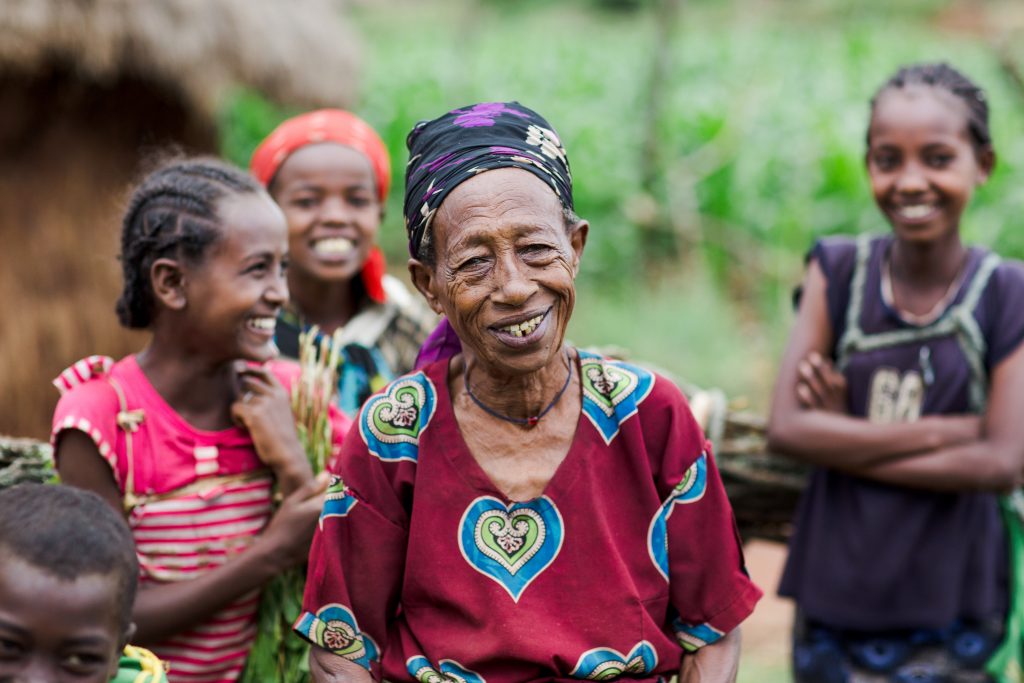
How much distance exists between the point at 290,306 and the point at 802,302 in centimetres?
159

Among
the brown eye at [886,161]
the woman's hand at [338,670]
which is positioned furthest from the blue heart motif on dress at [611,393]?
the brown eye at [886,161]

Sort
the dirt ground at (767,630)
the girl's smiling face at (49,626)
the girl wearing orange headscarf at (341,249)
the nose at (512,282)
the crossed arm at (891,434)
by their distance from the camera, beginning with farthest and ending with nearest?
1. the dirt ground at (767,630)
2. the girl wearing orange headscarf at (341,249)
3. the crossed arm at (891,434)
4. the nose at (512,282)
5. the girl's smiling face at (49,626)

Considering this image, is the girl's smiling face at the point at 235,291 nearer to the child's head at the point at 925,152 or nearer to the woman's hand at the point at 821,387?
the woman's hand at the point at 821,387

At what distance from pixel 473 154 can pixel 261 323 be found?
3.00 ft

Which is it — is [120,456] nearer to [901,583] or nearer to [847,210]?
[901,583]

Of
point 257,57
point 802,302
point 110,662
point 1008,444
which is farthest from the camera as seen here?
point 257,57

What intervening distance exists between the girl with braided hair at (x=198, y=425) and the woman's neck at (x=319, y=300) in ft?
2.53

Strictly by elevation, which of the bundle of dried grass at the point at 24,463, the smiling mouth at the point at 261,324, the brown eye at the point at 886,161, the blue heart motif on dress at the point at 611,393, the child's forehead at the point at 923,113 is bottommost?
the bundle of dried grass at the point at 24,463

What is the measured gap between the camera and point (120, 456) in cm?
283

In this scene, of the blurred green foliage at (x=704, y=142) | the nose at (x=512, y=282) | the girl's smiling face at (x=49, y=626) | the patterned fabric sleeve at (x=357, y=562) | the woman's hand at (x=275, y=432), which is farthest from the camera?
the blurred green foliage at (x=704, y=142)

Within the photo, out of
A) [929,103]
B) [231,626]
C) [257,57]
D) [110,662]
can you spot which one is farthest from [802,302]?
[257,57]

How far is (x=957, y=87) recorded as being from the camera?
3.65 meters

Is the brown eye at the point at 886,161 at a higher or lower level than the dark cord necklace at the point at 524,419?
higher

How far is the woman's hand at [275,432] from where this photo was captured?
2.96 meters
